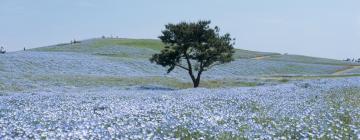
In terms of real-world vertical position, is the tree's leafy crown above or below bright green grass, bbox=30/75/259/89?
above

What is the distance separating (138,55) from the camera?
74438mm

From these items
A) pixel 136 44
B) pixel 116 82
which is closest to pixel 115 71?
pixel 116 82

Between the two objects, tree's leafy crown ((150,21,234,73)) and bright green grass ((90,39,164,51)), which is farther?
bright green grass ((90,39,164,51))

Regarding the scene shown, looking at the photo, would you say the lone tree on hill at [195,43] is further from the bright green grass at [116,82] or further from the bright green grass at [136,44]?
the bright green grass at [136,44]

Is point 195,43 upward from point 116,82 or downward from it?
upward

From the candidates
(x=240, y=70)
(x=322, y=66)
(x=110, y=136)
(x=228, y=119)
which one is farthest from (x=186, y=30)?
(x=322, y=66)

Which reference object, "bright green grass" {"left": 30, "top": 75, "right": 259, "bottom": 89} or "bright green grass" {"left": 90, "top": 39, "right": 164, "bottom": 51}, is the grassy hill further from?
"bright green grass" {"left": 90, "top": 39, "right": 164, "bottom": 51}

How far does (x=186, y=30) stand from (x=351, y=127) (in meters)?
31.5

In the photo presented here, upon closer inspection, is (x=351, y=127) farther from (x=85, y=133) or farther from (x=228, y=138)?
(x=85, y=133)

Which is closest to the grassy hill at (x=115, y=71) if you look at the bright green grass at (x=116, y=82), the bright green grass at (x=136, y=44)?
the bright green grass at (x=116, y=82)

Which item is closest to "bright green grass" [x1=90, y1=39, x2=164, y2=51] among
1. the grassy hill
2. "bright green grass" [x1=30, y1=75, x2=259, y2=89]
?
the grassy hill

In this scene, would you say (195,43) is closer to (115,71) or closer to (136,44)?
(115,71)

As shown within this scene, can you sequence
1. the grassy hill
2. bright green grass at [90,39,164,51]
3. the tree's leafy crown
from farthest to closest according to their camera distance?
bright green grass at [90,39,164,51]
the tree's leafy crown
the grassy hill

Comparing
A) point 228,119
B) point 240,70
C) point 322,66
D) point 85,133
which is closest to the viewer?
point 85,133
